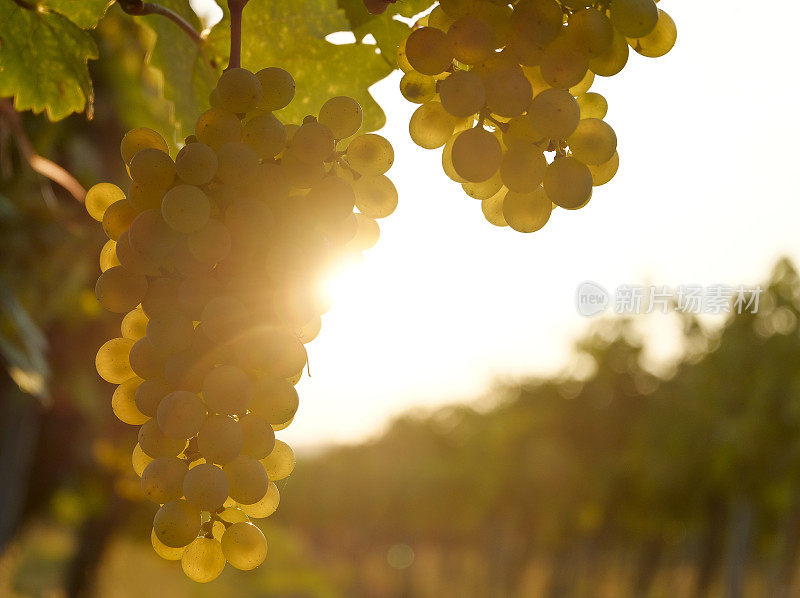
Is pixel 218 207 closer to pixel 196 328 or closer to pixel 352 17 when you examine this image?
pixel 196 328

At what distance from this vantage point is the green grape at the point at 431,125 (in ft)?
2.36

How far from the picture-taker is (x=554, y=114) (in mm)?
651

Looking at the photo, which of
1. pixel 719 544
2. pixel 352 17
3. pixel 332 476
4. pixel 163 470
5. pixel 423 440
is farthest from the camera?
pixel 332 476

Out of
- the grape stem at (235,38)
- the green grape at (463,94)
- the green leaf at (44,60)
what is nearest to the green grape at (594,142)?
the green grape at (463,94)

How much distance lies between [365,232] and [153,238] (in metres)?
0.21

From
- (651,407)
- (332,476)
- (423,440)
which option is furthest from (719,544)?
(332,476)

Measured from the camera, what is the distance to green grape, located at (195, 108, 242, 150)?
686 mm

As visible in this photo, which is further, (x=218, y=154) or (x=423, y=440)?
(x=423, y=440)

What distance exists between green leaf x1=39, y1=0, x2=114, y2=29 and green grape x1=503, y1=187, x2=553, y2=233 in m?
0.56

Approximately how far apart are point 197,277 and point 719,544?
14812 millimetres

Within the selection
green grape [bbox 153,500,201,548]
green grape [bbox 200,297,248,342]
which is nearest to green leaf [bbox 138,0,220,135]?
green grape [bbox 200,297,248,342]

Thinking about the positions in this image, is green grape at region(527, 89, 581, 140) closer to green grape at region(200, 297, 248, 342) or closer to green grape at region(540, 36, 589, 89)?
green grape at region(540, 36, 589, 89)

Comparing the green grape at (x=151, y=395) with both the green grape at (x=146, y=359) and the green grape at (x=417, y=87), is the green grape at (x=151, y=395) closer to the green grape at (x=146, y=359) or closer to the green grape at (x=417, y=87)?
the green grape at (x=146, y=359)

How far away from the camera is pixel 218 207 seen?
69cm
